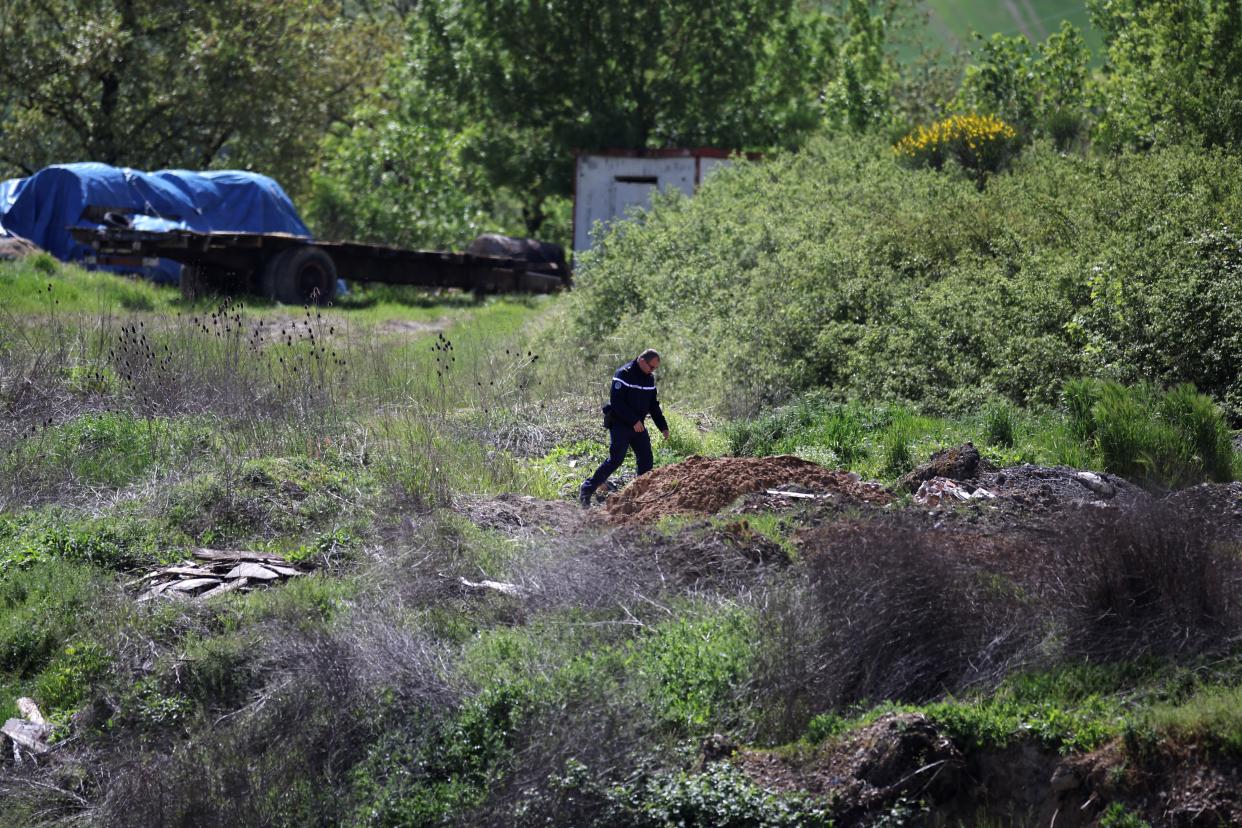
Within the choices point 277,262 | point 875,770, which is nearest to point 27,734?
point 875,770

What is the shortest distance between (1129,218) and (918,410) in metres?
3.36

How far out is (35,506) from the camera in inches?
440

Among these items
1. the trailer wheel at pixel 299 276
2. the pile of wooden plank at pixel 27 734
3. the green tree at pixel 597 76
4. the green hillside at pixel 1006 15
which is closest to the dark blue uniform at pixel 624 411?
→ the pile of wooden plank at pixel 27 734

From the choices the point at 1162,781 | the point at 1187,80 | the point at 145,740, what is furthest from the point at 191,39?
the point at 1162,781

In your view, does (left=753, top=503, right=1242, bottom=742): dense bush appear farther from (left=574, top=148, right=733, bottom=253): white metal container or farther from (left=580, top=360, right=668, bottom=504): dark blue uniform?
(left=574, top=148, right=733, bottom=253): white metal container

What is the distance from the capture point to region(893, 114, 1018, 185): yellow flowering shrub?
23438mm

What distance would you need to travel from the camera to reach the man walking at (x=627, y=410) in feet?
38.2

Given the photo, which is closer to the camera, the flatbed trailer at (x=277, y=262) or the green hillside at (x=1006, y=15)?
the flatbed trailer at (x=277, y=262)

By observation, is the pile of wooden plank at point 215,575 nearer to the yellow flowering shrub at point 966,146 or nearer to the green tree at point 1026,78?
the yellow flowering shrub at point 966,146

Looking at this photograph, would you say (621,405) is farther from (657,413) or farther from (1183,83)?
(1183,83)

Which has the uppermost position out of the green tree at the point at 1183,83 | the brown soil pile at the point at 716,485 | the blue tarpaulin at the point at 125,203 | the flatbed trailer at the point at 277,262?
the green tree at the point at 1183,83

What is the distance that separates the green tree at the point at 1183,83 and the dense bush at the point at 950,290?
1316 mm

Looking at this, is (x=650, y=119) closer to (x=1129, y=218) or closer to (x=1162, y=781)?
(x=1129, y=218)

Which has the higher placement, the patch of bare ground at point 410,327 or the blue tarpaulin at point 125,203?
the blue tarpaulin at point 125,203
